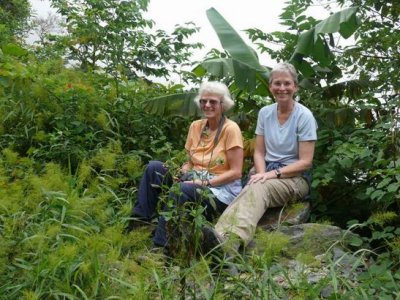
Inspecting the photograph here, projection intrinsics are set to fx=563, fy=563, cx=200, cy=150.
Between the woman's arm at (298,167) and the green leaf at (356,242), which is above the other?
A: the woman's arm at (298,167)

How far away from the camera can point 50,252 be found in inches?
123

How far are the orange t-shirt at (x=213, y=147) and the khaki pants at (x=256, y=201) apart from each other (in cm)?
31

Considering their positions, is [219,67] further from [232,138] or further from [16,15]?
[16,15]

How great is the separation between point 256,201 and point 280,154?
1.94ft

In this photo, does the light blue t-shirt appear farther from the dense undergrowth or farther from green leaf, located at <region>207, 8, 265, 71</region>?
green leaf, located at <region>207, 8, 265, 71</region>

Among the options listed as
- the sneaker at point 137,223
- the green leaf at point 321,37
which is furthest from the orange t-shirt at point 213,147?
the green leaf at point 321,37

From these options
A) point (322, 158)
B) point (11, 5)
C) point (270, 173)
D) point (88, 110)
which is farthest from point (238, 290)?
point (11, 5)

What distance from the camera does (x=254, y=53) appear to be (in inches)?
215

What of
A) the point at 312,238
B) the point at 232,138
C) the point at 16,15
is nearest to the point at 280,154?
the point at 232,138

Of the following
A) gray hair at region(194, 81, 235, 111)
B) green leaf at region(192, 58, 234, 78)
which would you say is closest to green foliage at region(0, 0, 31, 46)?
green leaf at region(192, 58, 234, 78)

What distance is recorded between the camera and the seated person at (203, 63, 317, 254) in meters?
4.02

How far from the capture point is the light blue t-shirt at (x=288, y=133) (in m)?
4.30

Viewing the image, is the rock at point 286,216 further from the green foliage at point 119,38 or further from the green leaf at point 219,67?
the green foliage at point 119,38

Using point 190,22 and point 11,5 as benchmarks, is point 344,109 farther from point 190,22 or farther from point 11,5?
point 11,5
